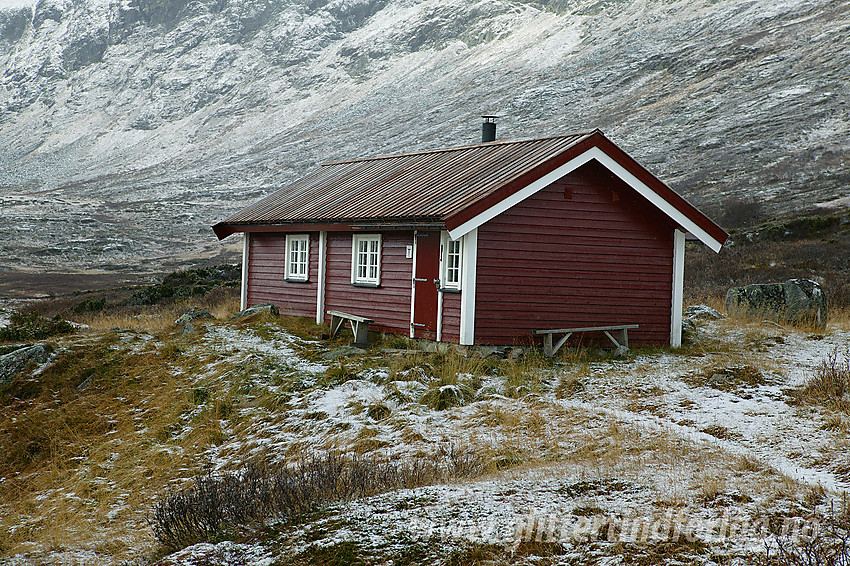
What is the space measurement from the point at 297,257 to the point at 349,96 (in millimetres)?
92617

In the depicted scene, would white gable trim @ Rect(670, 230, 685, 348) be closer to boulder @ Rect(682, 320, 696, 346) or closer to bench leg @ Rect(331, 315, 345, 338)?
boulder @ Rect(682, 320, 696, 346)

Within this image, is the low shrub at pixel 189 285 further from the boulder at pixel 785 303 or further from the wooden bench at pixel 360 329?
the boulder at pixel 785 303

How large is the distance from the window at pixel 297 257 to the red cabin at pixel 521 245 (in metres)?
1.61

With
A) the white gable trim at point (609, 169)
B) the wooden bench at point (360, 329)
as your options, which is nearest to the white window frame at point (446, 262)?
the white gable trim at point (609, 169)

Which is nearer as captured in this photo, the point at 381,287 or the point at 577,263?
the point at 577,263

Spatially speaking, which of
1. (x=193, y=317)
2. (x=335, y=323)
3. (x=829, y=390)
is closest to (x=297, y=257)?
(x=335, y=323)

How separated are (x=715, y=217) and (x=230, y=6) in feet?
416

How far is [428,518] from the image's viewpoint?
667 centimetres

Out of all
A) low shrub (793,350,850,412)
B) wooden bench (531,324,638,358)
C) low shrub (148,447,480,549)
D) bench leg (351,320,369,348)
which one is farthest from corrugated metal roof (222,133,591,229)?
low shrub (148,447,480,549)

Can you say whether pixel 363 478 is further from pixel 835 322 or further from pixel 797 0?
pixel 797 0

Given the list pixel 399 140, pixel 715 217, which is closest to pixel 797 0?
pixel 399 140

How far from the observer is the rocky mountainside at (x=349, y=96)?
2285 inches

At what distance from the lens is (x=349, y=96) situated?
10806 cm

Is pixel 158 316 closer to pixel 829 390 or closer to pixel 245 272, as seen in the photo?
pixel 245 272
